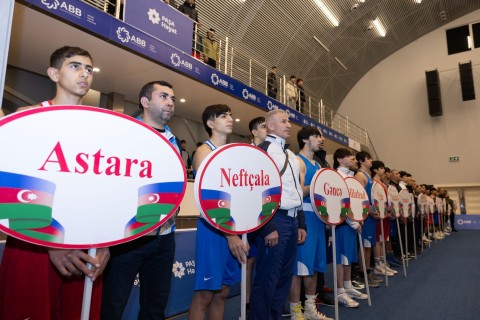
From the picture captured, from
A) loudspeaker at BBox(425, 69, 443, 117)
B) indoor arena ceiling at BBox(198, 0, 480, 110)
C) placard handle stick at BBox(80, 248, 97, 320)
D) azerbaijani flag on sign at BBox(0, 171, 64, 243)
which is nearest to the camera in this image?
azerbaijani flag on sign at BBox(0, 171, 64, 243)

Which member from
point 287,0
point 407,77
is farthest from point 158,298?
point 407,77

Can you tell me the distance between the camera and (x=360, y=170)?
4.00 meters

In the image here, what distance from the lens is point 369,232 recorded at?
378cm

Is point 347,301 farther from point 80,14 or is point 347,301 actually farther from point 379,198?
point 80,14

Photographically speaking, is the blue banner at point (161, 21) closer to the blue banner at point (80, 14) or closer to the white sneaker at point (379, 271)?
the blue banner at point (80, 14)

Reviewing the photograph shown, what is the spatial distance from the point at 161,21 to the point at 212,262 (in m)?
4.21

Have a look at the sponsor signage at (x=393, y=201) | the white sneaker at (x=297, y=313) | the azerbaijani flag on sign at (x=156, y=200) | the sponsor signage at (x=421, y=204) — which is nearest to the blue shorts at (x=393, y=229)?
the sponsor signage at (x=393, y=201)

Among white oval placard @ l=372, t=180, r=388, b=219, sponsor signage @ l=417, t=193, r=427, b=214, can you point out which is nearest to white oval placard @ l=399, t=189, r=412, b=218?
white oval placard @ l=372, t=180, r=388, b=219

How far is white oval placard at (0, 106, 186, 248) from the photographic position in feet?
2.48

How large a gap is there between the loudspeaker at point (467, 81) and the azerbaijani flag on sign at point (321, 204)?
1371cm

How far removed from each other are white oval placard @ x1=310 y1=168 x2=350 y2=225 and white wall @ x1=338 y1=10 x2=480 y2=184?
12.8 meters

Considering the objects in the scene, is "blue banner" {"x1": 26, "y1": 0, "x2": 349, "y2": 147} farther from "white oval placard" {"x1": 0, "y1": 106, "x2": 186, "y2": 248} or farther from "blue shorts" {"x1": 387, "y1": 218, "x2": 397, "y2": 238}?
"blue shorts" {"x1": 387, "y1": 218, "x2": 397, "y2": 238}

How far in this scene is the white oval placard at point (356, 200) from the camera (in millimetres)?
2795

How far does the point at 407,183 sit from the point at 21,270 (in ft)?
19.9
